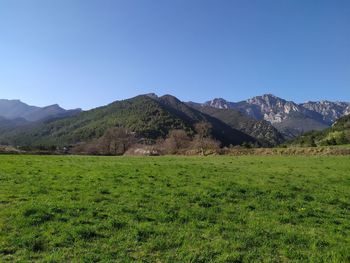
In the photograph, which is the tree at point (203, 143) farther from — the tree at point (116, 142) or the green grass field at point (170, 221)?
the green grass field at point (170, 221)

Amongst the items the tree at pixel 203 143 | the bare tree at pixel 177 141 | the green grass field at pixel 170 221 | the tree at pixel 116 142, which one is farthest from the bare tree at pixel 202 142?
the green grass field at pixel 170 221

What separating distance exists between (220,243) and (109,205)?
5643 millimetres

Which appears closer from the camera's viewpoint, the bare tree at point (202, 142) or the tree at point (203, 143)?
the tree at point (203, 143)

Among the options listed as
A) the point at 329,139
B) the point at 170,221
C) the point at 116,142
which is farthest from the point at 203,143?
the point at 170,221

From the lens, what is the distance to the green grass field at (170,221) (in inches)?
396

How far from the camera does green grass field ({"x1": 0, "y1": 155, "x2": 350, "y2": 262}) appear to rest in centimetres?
1006

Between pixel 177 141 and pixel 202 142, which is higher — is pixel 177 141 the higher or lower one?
the higher one

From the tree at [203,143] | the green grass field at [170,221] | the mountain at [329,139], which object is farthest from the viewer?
the mountain at [329,139]

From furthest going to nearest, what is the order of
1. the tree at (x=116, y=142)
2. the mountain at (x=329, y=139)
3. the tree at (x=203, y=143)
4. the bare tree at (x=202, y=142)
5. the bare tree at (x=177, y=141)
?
the tree at (x=116, y=142), the bare tree at (x=177, y=141), the mountain at (x=329, y=139), the bare tree at (x=202, y=142), the tree at (x=203, y=143)

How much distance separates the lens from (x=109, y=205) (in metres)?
14.9

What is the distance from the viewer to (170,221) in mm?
13070

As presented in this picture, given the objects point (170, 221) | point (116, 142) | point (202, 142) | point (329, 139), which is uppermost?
point (329, 139)

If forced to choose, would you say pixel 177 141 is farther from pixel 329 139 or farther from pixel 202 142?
pixel 329 139

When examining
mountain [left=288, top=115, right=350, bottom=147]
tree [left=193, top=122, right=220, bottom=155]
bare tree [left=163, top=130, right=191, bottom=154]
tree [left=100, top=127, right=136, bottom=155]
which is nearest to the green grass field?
tree [left=193, top=122, right=220, bottom=155]
